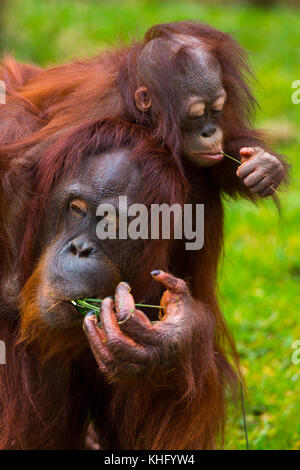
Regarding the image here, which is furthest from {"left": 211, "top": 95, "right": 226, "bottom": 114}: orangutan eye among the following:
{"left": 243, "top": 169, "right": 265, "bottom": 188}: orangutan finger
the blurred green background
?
the blurred green background

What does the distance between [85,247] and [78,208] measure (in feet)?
0.57

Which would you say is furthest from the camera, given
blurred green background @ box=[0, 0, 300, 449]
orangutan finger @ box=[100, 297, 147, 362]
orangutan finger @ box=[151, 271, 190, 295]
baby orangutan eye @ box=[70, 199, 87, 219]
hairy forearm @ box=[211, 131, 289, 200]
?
blurred green background @ box=[0, 0, 300, 449]

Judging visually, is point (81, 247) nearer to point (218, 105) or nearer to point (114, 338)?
point (114, 338)

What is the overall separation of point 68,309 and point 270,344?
6.70 feet

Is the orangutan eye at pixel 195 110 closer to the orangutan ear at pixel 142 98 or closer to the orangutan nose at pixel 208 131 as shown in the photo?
the orangutan nose at pixel 208 131

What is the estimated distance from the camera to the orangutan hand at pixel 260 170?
9.73ft

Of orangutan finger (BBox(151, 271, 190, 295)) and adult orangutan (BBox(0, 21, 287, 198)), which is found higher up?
adult orangutan (BBox(0, 21, 287, 198))

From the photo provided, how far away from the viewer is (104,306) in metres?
2.67

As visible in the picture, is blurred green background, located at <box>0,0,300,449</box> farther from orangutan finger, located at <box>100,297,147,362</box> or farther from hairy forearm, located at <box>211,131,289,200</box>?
orangutan finger, located at <box>100,297,147,362</box>

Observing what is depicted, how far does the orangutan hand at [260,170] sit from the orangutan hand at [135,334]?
47 centimetres

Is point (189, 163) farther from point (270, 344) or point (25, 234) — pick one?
point (270, 344)

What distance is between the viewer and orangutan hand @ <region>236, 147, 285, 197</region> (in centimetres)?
296

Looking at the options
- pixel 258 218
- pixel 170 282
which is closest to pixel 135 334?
pixel 170 282

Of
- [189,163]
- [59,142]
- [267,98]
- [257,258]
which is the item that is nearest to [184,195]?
[189,163]
